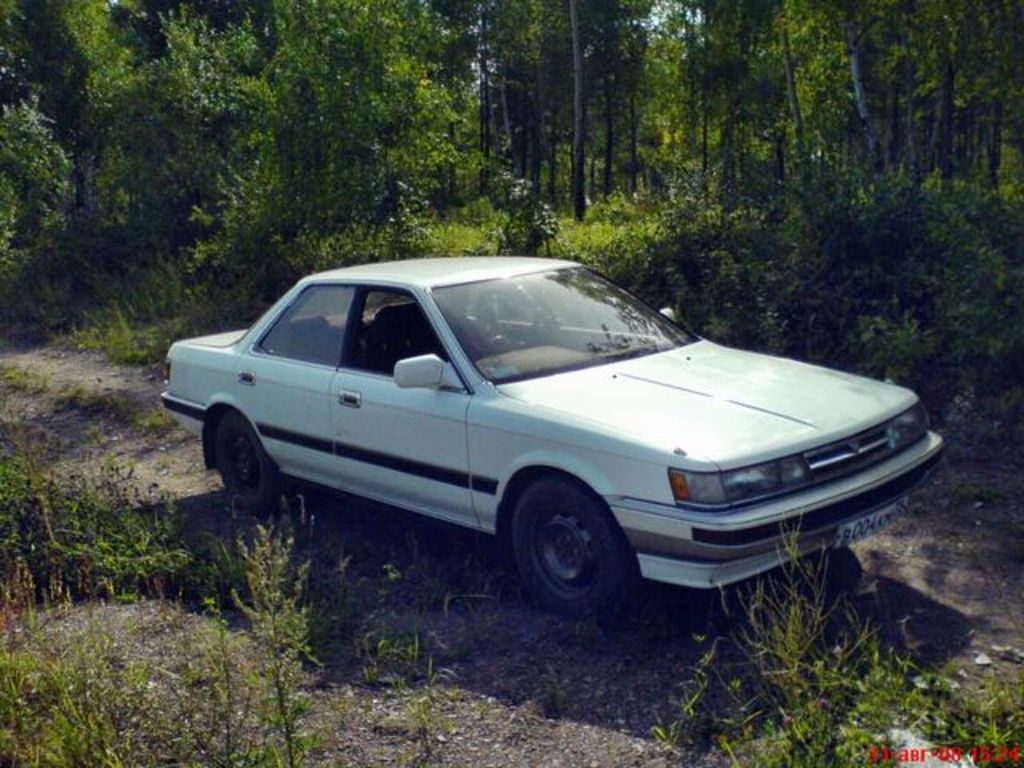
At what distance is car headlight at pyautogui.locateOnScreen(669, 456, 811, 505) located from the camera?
Result: 15.1 feet

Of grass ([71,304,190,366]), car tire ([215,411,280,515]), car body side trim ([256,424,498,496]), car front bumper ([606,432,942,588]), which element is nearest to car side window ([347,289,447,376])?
car body side trim ([256,424,498,496])

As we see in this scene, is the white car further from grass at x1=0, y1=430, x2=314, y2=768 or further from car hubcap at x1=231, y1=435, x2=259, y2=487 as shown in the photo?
grass at x1=0, y1=430, x2=314, y2=768

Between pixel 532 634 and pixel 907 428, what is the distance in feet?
6.39

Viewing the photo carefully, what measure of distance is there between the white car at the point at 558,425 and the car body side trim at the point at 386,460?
0.04 ft

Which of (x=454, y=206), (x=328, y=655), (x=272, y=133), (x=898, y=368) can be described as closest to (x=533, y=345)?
(x=328, y=655)

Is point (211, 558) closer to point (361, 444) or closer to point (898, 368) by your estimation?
point (361, 444)

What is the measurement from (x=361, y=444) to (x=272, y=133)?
328 inches

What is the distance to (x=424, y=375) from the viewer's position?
18.3 feet

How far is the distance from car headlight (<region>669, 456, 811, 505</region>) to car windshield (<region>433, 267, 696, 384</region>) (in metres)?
1.25

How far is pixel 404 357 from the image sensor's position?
242 inches

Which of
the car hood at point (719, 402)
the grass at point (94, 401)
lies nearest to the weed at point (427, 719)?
the car hood at point (719, 402)

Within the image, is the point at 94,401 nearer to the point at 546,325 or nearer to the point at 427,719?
the point at 546,325

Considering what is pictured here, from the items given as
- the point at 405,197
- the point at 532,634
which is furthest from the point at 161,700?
the point at 405,197

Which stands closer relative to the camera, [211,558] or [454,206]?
[211,558]
